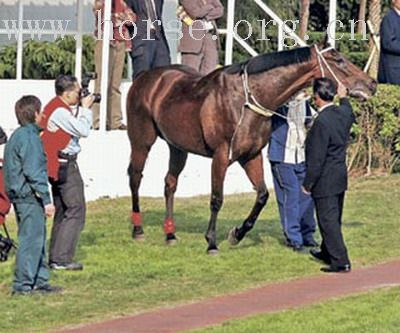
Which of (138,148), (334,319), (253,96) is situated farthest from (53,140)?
(334,319)

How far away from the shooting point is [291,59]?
44.0 ft

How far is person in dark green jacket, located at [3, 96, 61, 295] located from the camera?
11383 millimetres

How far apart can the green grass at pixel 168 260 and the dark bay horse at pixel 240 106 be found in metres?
0.44

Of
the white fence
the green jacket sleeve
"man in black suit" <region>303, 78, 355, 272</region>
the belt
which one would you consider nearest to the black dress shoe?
"man in black suit" <region>303, 78, 355, 272</region>

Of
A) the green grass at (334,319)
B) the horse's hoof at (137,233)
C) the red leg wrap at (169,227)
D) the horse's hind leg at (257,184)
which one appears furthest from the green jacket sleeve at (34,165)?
the horse's hoof at (137,233)

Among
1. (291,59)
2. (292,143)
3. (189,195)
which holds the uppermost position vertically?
(291,59)

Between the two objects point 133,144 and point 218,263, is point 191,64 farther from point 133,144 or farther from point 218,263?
point 218,263

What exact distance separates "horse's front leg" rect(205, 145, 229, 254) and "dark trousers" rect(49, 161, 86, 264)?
5.13 feet

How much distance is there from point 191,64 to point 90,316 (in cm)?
784

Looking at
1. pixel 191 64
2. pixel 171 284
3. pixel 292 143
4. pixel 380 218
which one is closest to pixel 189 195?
pixel 191 64

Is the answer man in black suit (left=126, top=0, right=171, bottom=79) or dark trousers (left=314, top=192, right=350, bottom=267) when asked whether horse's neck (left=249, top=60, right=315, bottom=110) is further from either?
man in black suit (left=126, top=0, right=171, bottom=79)

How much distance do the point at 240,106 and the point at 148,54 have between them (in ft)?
14.7

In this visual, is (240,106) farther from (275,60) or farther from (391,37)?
(391,37)

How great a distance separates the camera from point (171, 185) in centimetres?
1488
